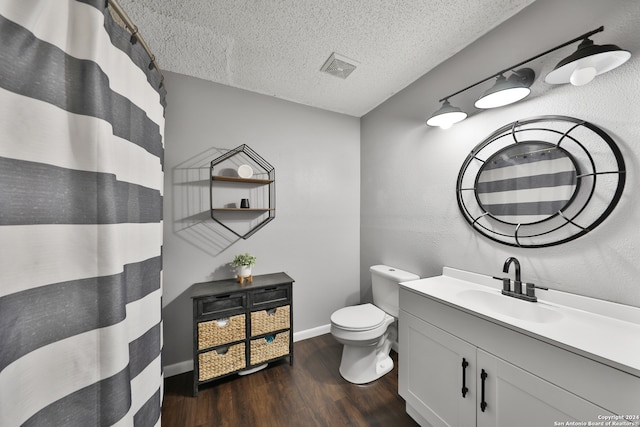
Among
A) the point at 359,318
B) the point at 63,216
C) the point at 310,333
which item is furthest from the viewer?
the point at 310,333

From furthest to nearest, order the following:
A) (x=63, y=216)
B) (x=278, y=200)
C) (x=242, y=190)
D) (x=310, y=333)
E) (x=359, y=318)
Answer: (x=310, y=333), (x=278, y=200), (x=242, y=190), (x=359, y=318), (x=63, y=216)

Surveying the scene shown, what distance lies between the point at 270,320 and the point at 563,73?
7.76ft

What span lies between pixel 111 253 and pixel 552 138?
2.09 meters

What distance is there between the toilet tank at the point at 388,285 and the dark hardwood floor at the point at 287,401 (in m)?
0.51

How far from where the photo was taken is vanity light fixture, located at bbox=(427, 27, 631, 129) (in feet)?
3.05

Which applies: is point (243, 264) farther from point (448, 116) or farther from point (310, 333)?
point (448, 116)

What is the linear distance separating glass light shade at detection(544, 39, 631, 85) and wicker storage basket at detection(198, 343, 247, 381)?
2.54 m

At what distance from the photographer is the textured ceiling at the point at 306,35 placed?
1.29 metres

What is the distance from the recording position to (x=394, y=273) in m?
1.98

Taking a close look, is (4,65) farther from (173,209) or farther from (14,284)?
(173,209)

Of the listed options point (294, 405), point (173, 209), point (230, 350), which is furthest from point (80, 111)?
point (294, 405)

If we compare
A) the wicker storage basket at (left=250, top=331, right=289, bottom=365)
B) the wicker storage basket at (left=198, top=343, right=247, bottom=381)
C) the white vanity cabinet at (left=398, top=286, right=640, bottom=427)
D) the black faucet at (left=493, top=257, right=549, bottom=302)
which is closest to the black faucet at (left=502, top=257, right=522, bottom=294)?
the black faucet at (left=493, top=257, right=549, bottom=302)

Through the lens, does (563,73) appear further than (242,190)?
No

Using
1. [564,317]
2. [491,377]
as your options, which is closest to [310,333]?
[491,377]
